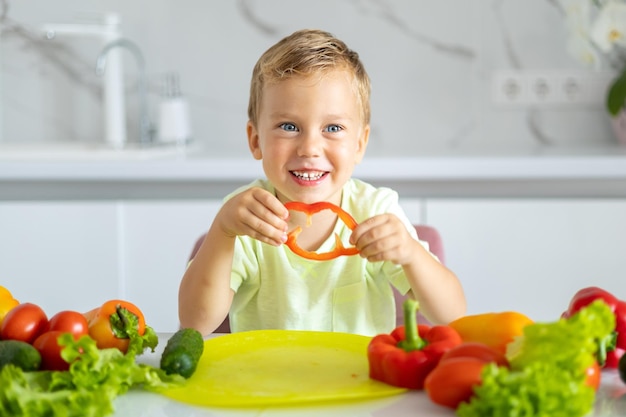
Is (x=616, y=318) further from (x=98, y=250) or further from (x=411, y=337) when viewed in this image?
(x=98, y=250)

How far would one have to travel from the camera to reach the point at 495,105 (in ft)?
9.92

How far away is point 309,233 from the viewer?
1.55 m

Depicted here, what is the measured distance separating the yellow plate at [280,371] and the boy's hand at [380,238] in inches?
4.9

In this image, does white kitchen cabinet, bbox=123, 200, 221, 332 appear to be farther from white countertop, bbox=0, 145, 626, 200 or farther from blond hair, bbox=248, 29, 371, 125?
blond hair, bbox=248, 29, 371, 125

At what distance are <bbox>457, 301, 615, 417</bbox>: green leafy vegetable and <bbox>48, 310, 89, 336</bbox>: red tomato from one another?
43 centimetres

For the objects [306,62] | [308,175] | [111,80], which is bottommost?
[308,175]

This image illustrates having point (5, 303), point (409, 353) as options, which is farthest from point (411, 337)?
point (5, 303)

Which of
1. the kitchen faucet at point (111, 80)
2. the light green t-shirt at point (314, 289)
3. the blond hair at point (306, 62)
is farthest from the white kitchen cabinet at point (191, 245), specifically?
the blond hair at point (306, 62)

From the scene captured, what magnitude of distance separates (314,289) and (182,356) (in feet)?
1.93

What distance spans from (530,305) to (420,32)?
1019mm

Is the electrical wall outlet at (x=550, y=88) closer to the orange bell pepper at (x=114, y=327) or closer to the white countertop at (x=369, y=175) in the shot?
the white countertop at (x=369, y=175)

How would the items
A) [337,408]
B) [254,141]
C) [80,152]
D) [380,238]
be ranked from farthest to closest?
[80,152], [254,141], [380,238], [337,408]

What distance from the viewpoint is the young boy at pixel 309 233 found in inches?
49.4

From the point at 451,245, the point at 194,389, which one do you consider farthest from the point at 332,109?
the point at 451,245
